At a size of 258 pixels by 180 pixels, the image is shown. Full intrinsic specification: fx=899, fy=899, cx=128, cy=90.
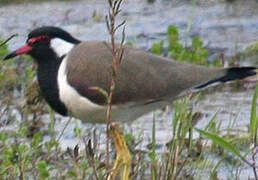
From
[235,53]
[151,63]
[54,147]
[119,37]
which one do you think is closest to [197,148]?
[151,63]

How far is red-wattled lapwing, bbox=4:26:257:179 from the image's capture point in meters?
5.74

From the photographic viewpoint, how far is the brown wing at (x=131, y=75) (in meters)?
5.75

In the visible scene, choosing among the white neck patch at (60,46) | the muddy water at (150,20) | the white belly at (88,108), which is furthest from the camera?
the muddy water at (150,20)

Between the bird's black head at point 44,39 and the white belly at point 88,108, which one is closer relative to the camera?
the white belly at point 88,108

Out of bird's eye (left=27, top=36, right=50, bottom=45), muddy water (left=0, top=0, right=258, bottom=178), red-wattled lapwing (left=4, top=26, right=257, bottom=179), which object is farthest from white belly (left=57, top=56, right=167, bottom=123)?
muddy water (left=0, top=0, right=258, bottom=178)

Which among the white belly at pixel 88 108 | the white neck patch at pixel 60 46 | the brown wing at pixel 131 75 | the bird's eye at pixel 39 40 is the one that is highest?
the bird's eye at pixel 39 40

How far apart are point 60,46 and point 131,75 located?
55cm

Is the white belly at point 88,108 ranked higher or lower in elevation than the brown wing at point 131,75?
lower

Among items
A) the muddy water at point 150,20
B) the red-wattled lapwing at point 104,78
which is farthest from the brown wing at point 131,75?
the muddy water at point 150,20

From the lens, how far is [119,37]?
9867 mm

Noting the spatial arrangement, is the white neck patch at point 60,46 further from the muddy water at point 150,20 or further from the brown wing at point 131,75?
the muddy water at point 150,20

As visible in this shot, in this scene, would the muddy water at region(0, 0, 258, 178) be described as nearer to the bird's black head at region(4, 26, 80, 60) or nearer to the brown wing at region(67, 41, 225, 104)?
the bird's black head at region(4, 26, 80, 60)

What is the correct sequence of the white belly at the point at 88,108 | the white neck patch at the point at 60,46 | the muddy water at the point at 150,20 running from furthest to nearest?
the muddy water at the point at 150,20 → the white neck patch at the point at 60,46 → the white belly at the point at 88,108

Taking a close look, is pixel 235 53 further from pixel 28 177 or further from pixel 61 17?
pixel 28 177
